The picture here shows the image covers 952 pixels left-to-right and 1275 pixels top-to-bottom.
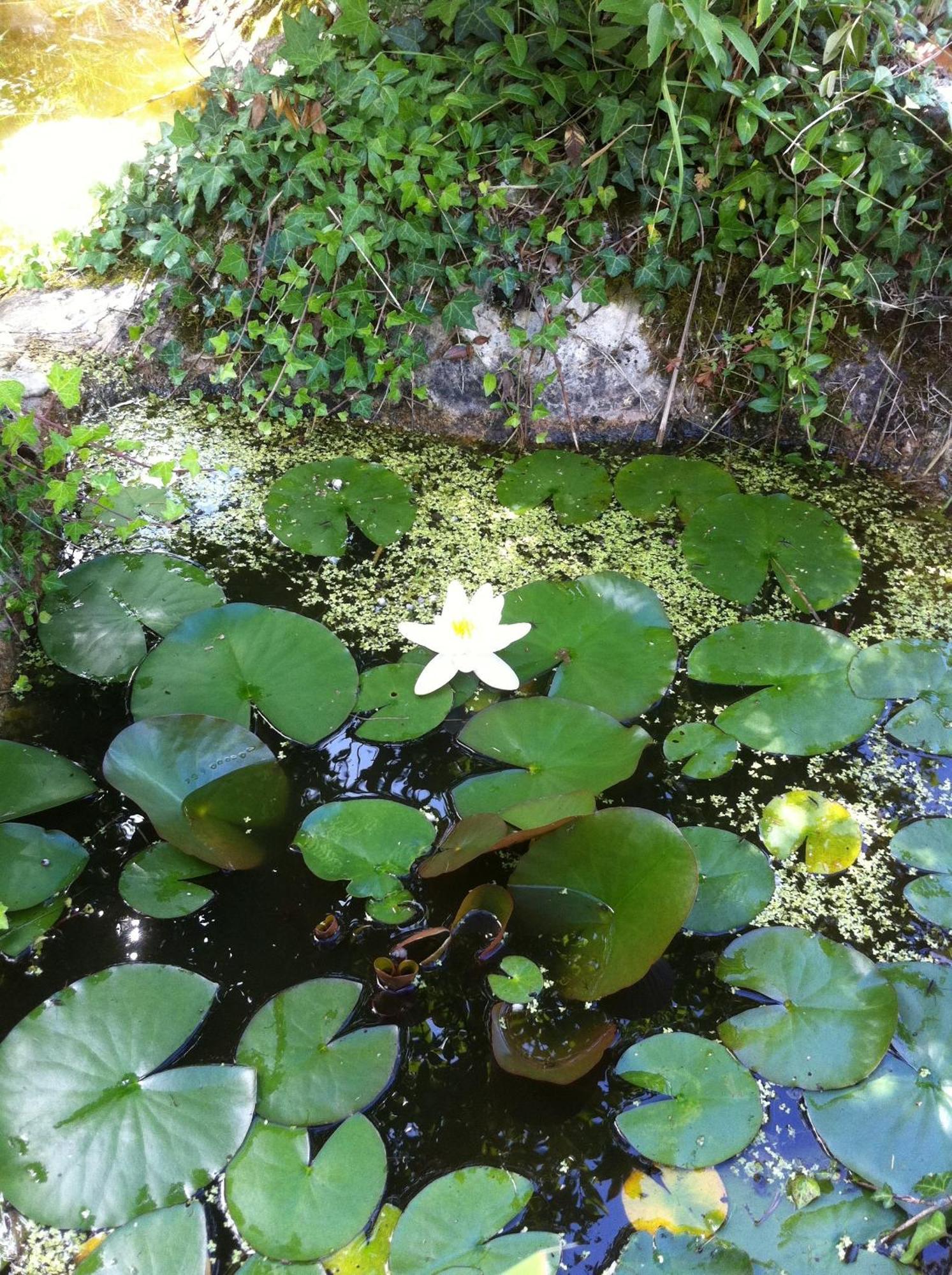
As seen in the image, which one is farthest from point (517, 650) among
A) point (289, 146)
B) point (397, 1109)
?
point (289, 146)

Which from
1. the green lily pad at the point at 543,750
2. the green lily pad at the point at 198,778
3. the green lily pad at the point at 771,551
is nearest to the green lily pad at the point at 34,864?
the green lily pad at the point at 198,778

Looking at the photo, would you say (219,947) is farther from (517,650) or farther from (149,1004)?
(517,650)

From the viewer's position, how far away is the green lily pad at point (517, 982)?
1269mm

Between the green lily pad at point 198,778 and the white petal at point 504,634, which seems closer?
the green lily pad at point 198,778

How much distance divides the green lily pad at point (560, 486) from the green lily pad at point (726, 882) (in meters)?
0.96

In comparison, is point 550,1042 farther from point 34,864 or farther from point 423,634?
point 34,864

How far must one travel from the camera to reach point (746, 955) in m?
1.37

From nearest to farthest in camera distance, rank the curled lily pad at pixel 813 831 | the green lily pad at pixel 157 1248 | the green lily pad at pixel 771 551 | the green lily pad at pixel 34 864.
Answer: the green lily pad at pixel 157 1248, the green lily pad at pixel 34 864, the curled lily pad at pixel 813 831, the green lily pad at pixel 771 551

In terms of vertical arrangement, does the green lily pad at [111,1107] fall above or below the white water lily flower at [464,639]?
below

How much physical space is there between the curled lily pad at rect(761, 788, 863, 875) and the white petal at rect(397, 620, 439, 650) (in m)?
0.69

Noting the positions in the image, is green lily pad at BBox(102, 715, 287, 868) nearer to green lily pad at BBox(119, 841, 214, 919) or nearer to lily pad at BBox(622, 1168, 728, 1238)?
green lily pad at BBox(119, 841, 214, 919)

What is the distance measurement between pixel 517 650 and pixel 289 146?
149 cm

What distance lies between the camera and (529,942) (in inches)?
54.1

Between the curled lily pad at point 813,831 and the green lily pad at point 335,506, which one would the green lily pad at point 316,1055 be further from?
the green lily pad at point 335,506
